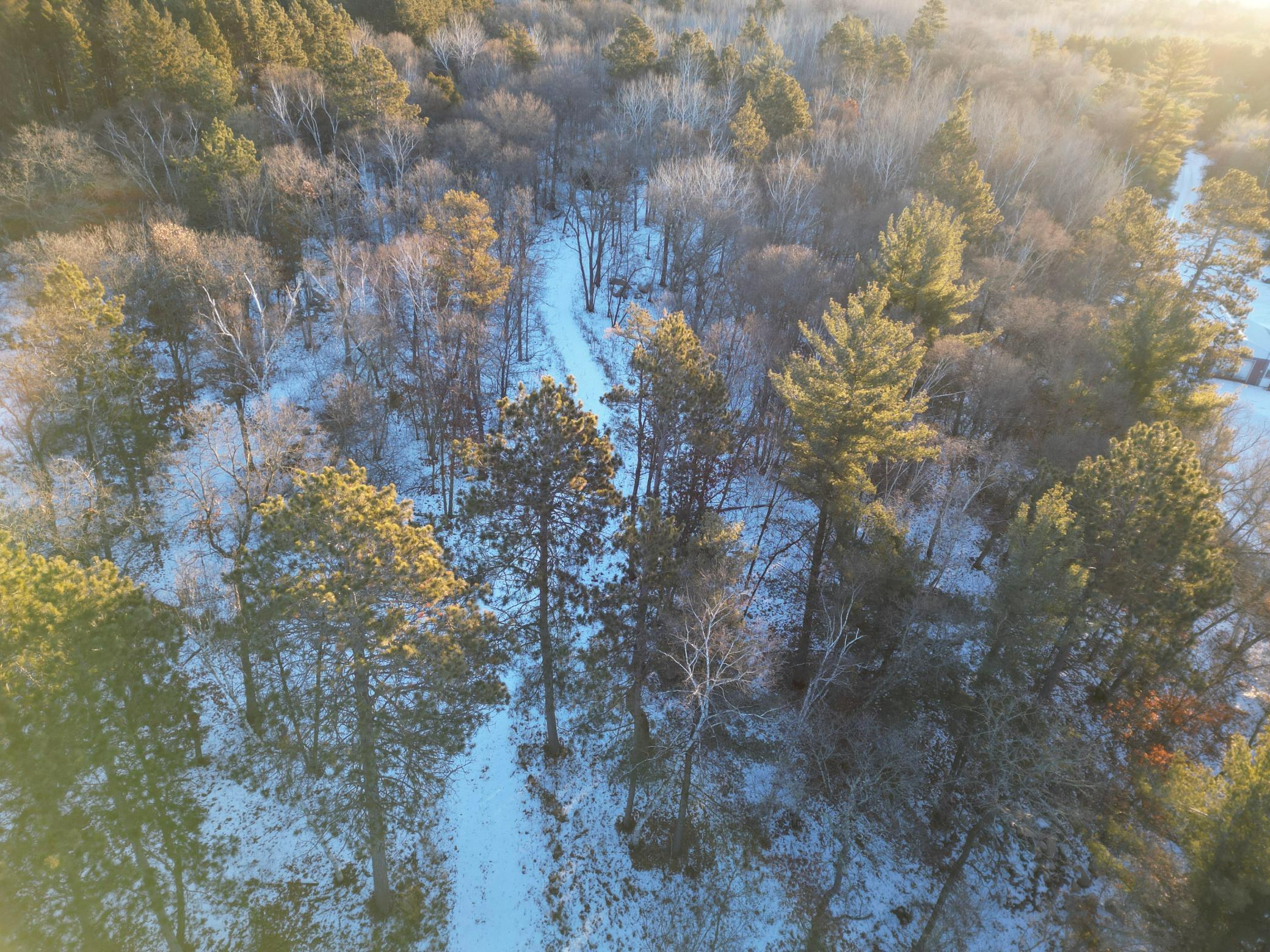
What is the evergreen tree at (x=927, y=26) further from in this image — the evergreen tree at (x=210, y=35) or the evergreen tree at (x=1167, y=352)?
the evergreen tree at (x=210, y=35)

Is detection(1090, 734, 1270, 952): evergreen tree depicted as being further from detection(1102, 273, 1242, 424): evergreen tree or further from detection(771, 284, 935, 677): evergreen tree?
detection(1102, 273, 1242, 424): evergreen tree

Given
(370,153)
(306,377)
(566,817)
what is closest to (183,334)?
(306,377)

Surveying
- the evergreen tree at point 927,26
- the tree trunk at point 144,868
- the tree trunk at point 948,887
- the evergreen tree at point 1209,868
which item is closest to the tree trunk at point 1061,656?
the tree trunk at point 948,887

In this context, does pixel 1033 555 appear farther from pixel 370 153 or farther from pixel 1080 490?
pixel 370 153

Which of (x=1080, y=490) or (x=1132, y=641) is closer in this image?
(x=1080, y=490)

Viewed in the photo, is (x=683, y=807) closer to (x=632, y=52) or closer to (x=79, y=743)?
(x=79, y=743)

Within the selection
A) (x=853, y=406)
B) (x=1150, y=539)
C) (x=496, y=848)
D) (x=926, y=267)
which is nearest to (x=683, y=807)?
(x=496, y=848)

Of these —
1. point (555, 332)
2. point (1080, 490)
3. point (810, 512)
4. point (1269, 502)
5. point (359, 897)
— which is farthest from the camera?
point (555, 332)
